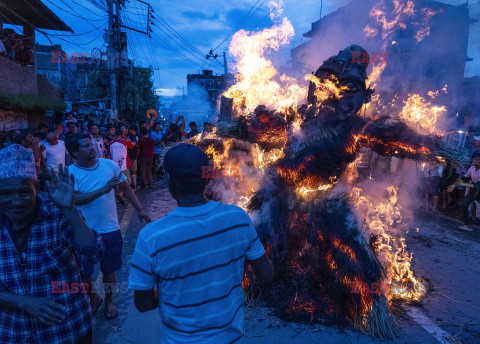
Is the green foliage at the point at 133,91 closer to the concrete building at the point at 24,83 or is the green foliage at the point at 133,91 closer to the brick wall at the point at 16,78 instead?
the concrete building at the point at 24,83

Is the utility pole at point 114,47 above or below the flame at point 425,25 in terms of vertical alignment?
below

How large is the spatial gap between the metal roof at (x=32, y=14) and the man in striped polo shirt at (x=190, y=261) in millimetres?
12772

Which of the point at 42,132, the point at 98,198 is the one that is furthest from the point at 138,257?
the point at 42,132

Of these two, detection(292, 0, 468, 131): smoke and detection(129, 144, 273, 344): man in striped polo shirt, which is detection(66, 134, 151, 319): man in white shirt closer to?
detection(129, 144, 273, 344): man in striped polo shirt

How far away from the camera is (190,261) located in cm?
155

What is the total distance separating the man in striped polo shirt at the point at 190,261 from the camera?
154cm


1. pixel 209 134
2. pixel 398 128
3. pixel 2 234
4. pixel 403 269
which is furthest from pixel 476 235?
pixel 2 234

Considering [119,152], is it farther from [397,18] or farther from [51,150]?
[397,18]

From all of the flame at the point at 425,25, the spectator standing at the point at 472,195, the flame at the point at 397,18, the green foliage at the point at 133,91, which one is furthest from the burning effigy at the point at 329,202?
the green foliage at the point at 133,91

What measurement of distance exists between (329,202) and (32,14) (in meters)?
15.3

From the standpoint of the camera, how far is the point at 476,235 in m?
7.02

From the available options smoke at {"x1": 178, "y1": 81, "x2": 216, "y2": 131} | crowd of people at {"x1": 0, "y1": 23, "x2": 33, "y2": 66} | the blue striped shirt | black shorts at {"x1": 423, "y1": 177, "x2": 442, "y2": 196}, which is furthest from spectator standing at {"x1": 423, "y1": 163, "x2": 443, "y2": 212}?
smoke at {"x1": 178, "y1": 81, "x2": 216, "y2": 131}

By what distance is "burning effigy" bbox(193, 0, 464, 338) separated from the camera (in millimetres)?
3498

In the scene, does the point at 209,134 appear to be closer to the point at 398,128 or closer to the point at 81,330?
the point at 398,128
